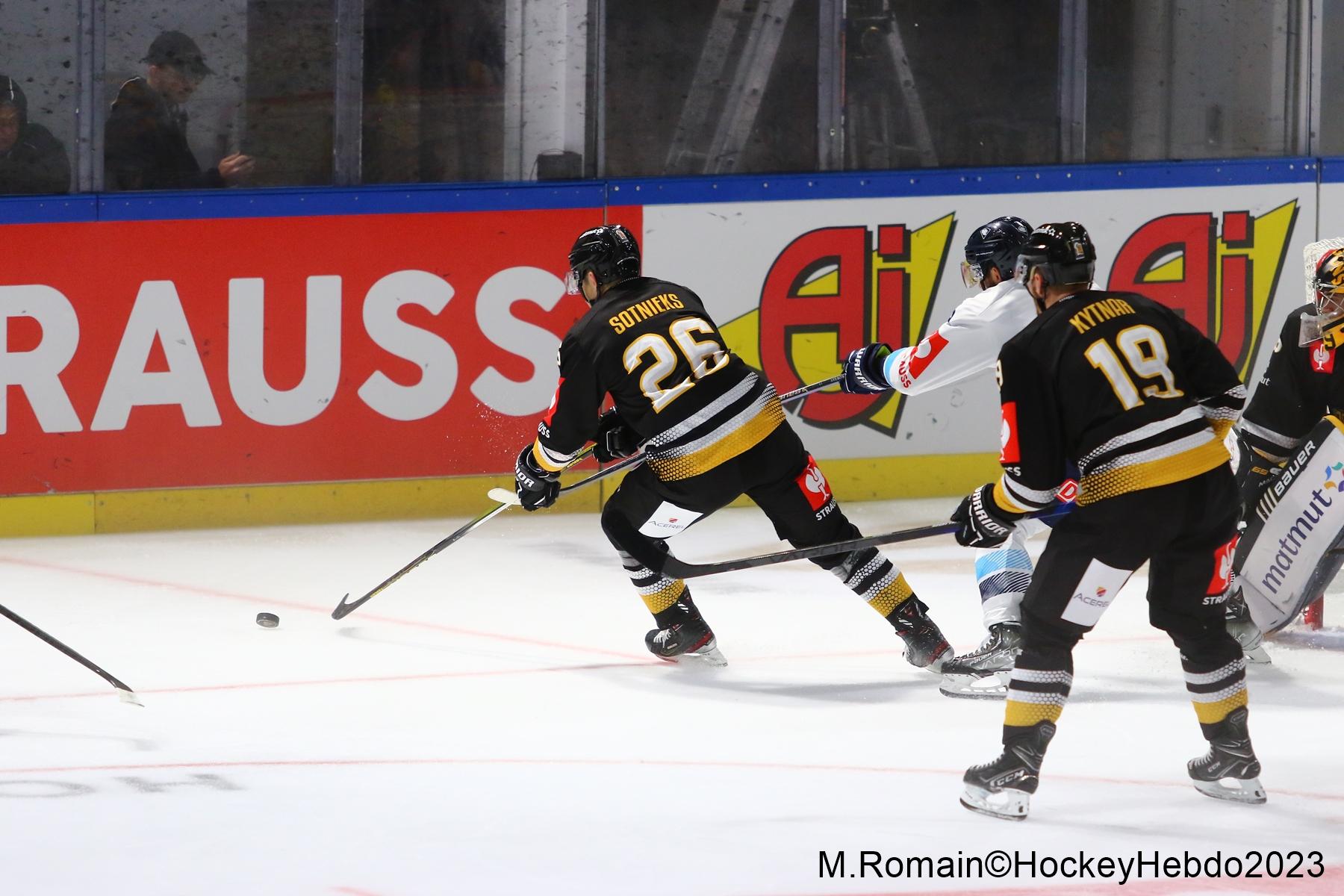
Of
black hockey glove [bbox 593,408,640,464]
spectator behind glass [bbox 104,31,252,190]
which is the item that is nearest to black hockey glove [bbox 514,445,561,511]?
black hockey glove [bbox 593,408,640,464]

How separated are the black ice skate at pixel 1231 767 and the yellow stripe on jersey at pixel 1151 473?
1.63ft

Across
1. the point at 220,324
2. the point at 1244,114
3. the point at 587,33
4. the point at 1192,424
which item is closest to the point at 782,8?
the point at 587,33

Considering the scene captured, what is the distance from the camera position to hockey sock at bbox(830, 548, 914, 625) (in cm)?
454

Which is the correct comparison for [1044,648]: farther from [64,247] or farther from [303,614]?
[64,247]

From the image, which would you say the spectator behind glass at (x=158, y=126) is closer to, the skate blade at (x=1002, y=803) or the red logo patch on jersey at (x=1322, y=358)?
the red logo patch on jersey at (x=1322, y=358)

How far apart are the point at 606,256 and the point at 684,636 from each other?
1.02m

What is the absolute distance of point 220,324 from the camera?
21.8 ft

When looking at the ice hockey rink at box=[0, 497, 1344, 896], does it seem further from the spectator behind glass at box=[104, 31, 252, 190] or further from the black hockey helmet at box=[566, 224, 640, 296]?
the spectator behind glass at box=[104, 31, 252, 190]

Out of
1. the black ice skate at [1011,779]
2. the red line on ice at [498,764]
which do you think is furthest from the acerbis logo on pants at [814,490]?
the black ice skate at [1011,779]

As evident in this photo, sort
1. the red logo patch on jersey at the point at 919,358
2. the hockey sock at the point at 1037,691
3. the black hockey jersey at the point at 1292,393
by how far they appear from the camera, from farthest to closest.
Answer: the black hockey jersey at the point at 1292,393, the red logo patch on jersey at the point at 919,358, the hockey sock at the point at 1037,691

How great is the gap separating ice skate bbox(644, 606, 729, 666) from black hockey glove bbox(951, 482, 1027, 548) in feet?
4.37

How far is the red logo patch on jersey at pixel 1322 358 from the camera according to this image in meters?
4.54

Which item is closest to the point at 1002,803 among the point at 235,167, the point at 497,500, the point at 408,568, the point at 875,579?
the point at 875,579

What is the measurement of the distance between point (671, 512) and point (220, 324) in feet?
8.86
